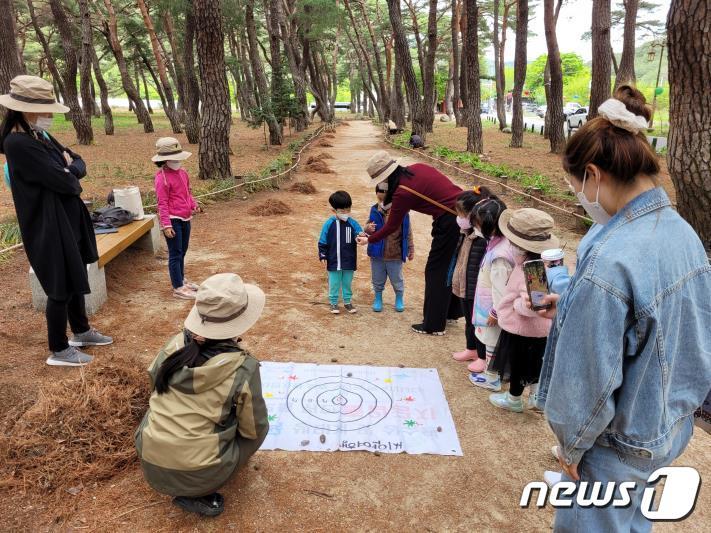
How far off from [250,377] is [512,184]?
9.36m

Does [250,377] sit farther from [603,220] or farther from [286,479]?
[603,220]

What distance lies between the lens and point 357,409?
3385 mm

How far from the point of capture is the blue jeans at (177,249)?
502 centimetres

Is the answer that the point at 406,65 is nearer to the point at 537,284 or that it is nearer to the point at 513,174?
the point at 513,174

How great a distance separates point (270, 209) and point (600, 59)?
9.41m

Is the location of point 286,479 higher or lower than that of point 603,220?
lower

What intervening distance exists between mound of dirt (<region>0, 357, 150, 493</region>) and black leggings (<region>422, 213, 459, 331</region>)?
97.8 inches

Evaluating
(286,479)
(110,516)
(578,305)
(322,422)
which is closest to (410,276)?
(322,422)

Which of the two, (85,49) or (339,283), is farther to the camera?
(85,49)

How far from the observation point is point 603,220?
5.13 ft

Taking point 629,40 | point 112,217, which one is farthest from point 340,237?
point 629,40

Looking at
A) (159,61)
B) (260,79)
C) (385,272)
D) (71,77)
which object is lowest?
(385,272)

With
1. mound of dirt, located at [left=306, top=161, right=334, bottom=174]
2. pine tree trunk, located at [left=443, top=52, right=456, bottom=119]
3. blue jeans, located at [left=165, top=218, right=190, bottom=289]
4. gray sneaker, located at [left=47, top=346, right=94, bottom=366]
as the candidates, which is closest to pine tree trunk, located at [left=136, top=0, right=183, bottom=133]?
mound of dirt, located at [left=306, top=161, right=334, bottom=174]

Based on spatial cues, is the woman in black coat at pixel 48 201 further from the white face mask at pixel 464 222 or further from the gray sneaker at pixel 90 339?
the white face mask at pixel 464 222
